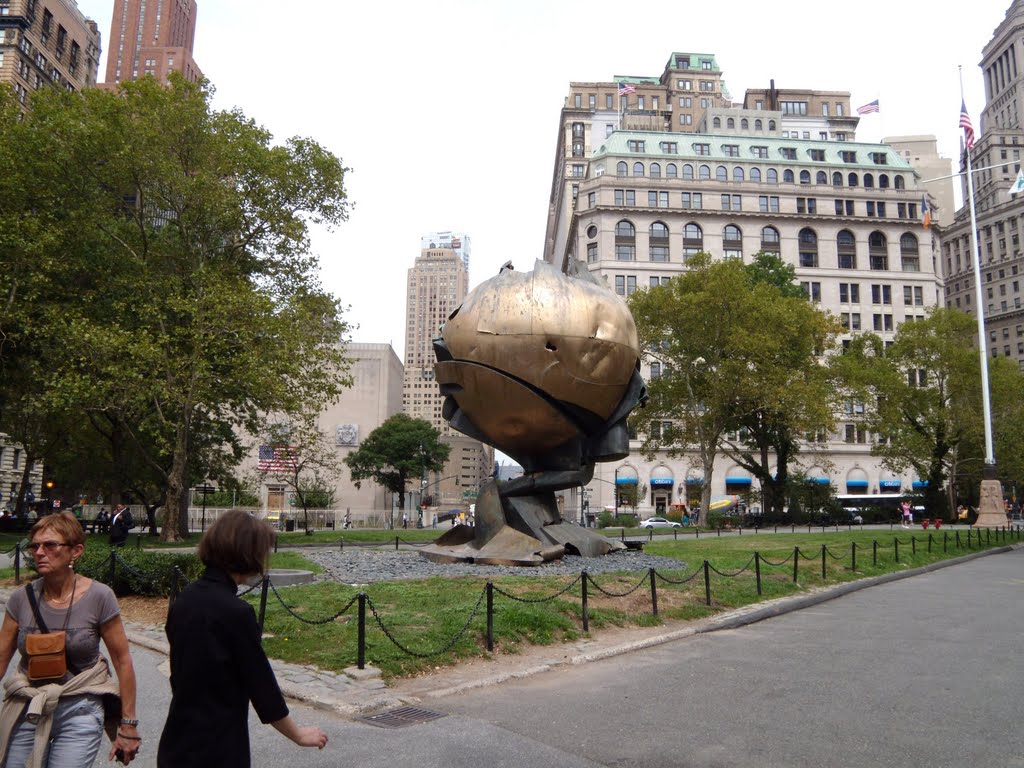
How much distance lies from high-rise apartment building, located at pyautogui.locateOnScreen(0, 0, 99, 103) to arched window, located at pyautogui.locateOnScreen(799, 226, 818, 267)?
2397 inches

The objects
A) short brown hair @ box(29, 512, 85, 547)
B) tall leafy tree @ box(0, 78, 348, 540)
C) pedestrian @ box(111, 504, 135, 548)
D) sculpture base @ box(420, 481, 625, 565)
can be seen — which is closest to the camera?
short brown hair @ box(29, 512, 85, 547)

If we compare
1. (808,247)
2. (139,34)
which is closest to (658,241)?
(808,247)

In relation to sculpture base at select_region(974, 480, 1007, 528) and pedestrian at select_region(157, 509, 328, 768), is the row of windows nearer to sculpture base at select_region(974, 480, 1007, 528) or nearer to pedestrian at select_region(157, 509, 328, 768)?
sculpture base at select_region(974, 480, 1007, 528)

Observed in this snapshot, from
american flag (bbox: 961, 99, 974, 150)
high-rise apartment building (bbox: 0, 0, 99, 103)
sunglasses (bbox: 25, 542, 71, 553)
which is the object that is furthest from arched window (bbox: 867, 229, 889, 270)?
sunglasses (bbox: 25, 542, 71, 553)

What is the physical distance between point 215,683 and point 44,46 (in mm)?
75826

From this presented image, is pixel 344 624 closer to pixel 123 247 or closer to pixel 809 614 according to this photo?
pixel 809 614

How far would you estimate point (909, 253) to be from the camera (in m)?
71.9

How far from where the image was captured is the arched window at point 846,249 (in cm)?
7150

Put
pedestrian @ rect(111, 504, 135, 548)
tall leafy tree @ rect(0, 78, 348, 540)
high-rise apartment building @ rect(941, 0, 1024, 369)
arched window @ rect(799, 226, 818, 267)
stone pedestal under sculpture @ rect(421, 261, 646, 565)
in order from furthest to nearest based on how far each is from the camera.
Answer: high-rise apartment building @ rect(941, 0, 1024, 369), arched window @ rect(799, 226, 818, 267), tall leafy tree @ rect(0, 78, 348, 540), pedestrian @ rect(111, 504, 135, 548), stone pedestal under sculpture @ rect(421, 261, 646, 565)

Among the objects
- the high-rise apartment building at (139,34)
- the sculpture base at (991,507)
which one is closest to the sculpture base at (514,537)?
the sculpture base at (991,507)

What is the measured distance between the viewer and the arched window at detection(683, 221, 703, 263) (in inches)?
2734

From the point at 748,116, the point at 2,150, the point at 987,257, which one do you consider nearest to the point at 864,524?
the point at 2,150

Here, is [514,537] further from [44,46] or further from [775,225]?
[44,46]

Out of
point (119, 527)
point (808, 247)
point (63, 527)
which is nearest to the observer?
point (63, 527)
